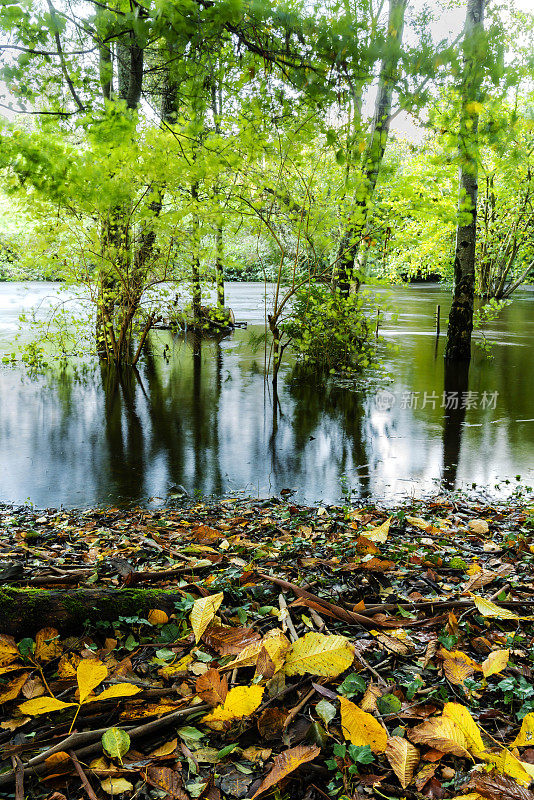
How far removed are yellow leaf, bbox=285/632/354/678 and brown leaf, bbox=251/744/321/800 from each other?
326 millimetres

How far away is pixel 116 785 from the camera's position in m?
1.47

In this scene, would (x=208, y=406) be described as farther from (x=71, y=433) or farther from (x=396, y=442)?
(x=396, y=442)

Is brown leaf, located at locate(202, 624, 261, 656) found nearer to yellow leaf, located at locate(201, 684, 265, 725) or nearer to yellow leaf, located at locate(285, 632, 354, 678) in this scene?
yellow leaf, located at locate(285, 632, 354, 678)

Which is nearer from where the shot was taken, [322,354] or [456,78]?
[456,78]

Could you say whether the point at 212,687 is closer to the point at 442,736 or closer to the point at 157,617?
the point at 157,617

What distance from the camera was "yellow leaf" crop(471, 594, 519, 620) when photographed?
7.54 ft

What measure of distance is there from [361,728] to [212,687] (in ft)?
1.64

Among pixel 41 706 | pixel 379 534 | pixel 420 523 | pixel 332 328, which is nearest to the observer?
pixel 41 706

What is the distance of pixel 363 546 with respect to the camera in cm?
352

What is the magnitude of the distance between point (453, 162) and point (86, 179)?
4925 mm

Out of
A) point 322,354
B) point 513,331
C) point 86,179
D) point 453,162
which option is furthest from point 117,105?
point 513,331

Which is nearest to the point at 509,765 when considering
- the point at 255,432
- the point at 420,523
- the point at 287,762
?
the point at 287,762

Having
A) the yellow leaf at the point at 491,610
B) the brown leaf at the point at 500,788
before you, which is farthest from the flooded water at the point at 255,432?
the brown leaf at the point at 500,788

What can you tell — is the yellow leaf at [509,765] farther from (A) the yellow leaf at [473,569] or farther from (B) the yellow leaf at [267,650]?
(A) the yellow leaf at [473,569]
